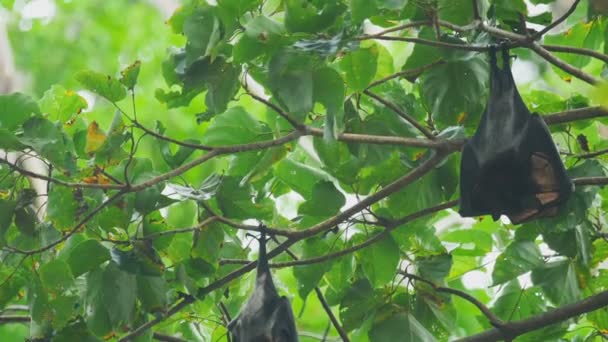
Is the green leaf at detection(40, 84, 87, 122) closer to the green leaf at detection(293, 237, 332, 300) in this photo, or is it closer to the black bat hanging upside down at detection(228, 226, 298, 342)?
the black bat hanging upside down at detection(228, 226, 298, 342)

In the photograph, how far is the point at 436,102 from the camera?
3.51 meters

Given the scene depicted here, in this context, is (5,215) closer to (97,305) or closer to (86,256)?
(86,256)

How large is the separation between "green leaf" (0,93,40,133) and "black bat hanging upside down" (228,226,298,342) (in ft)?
3.36

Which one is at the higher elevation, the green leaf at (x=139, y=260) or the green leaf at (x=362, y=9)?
the green leaf at (x=362, y=9)

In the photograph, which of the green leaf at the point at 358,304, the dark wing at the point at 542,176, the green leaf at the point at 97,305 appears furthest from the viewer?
the green leaf at the point at 358,304

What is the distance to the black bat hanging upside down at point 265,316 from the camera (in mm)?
3748

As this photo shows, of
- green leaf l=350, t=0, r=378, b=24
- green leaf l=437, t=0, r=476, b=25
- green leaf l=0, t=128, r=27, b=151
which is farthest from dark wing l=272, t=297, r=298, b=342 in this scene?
green leaf l=350, t=0, r=378, b=24

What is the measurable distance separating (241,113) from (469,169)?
83cm

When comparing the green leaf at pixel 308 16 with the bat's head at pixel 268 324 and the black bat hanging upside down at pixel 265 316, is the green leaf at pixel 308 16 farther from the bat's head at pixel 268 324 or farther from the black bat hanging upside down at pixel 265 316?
the bat's head at pixel 268 324

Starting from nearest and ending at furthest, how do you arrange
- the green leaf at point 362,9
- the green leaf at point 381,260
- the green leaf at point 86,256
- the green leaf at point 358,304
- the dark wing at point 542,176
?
the green leaf at point 362,9 < the dark wing at point 542,176 < the green leaf at point 86,256 < the green leaf at point 381,260 < the green leaf at point 358,304

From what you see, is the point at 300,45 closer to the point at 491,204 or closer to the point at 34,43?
the point at 491,204

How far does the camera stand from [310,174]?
381 centimetres

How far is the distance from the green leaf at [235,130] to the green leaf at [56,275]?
0.67m

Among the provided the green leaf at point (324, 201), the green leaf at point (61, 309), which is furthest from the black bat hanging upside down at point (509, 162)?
the green leaf at point (61, 309)
